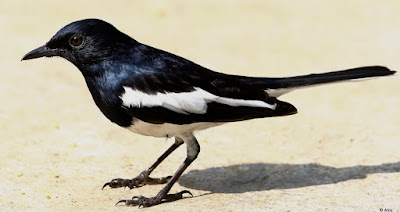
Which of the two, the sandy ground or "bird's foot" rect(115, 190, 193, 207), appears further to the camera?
the sandy ground

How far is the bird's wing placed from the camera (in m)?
5.99

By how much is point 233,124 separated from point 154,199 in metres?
2.44

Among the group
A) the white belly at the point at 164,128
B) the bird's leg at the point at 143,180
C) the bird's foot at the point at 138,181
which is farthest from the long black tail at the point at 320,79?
the bird's foot at the point at 138,181

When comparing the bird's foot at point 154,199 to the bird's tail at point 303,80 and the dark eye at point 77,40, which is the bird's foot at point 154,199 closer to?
Result: the bird's tail at point 303,80

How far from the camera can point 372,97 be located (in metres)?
9.10

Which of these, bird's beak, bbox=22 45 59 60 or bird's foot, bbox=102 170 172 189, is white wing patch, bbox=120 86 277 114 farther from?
bird's foot, bbox=102 170 172 189

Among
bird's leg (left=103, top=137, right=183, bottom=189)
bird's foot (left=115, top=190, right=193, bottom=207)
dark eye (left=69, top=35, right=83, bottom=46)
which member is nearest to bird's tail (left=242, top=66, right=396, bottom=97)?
bird's leg (left=103, top=137, right=183, bottom=189)

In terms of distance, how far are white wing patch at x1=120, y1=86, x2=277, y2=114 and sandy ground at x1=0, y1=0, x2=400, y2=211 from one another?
88 centimetres

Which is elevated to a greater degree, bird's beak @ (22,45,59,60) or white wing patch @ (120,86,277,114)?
bird's beak @ (22,45,59,60)

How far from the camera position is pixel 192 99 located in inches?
241

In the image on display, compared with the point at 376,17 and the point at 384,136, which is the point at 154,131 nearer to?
the point at 384,136

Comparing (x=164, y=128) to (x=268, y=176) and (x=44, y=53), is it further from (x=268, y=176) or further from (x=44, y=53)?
(x=268, y=176)

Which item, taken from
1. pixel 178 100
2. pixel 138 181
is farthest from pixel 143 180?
pixel 178 100

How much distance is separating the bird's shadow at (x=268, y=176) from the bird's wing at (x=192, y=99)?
830mm
